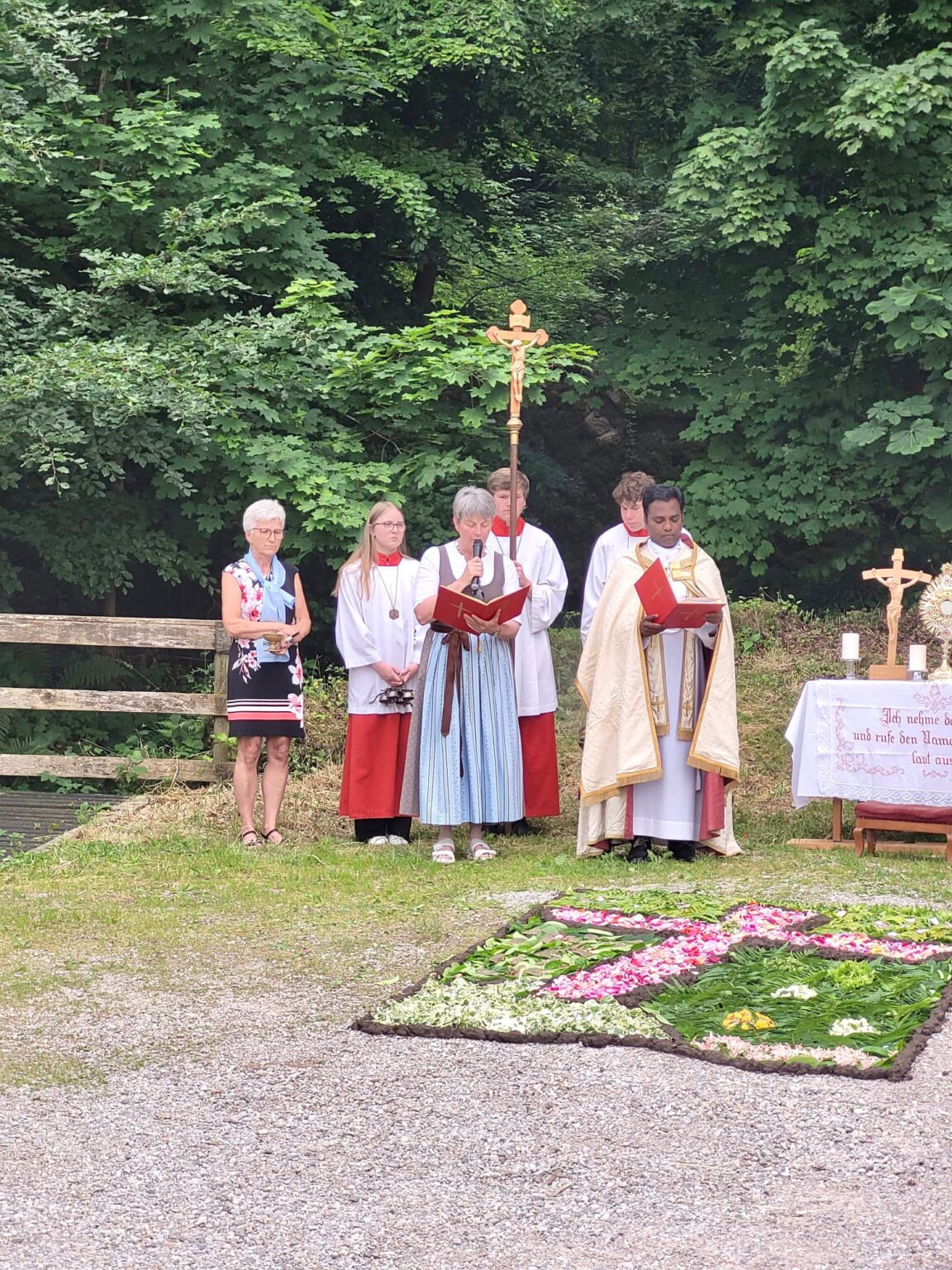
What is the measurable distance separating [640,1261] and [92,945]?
3.56 m

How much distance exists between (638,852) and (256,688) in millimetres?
2246

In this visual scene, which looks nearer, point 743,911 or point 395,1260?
point 395,1260

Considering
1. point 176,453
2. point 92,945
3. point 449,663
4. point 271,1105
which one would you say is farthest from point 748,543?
point 271,1105

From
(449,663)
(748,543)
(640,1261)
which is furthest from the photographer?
(748,543)

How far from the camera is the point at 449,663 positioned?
8141 mm

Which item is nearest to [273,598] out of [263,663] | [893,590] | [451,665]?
[263,663]

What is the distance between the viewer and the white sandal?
26.4 ft

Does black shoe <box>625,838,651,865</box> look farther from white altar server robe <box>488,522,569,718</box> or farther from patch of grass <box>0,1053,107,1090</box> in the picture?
patch of grass <box>0,1053,107,1090</box>

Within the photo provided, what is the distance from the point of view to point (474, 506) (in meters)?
7.96

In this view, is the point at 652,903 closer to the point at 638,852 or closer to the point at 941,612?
the point at 638,852

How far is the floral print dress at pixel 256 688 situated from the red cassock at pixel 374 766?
336mm

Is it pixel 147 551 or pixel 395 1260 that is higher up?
pixel 147 551

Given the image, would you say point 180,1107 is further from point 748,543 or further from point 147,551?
point 748,543

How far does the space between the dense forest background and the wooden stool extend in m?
4.78
